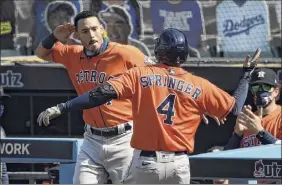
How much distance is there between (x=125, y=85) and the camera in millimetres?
4926

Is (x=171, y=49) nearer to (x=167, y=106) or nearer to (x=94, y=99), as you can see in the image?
(x=167, y=106)

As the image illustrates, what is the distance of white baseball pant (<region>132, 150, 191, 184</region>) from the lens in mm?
5102

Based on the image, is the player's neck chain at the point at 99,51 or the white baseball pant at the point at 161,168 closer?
the white baseball pant at the point at 161,168

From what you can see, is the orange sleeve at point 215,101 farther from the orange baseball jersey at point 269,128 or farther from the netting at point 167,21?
the netting at point 167,21

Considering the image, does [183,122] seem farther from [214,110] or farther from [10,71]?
[10,71]

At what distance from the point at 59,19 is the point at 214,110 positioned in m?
4.60

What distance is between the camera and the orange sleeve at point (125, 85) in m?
4.88

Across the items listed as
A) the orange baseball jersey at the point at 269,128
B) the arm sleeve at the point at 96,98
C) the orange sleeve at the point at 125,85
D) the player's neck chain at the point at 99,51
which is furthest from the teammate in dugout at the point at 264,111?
the arm sleeve at the point at 96,98

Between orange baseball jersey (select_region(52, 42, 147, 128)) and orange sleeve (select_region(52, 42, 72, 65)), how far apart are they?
0.17 meters

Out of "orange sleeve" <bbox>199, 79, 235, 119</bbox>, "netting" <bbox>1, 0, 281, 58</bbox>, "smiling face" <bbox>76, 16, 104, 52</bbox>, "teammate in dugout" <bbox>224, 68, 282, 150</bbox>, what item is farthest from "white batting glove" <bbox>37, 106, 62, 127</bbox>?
"netting" <bbox>1, 0, 281, 58</bbox>

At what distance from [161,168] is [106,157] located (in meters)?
0.96

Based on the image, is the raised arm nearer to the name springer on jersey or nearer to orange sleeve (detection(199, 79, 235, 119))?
the name springer on jersey

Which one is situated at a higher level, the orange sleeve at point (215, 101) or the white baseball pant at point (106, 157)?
the orange sleeve at point (215, 101)

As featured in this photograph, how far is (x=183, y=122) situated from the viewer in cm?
512
